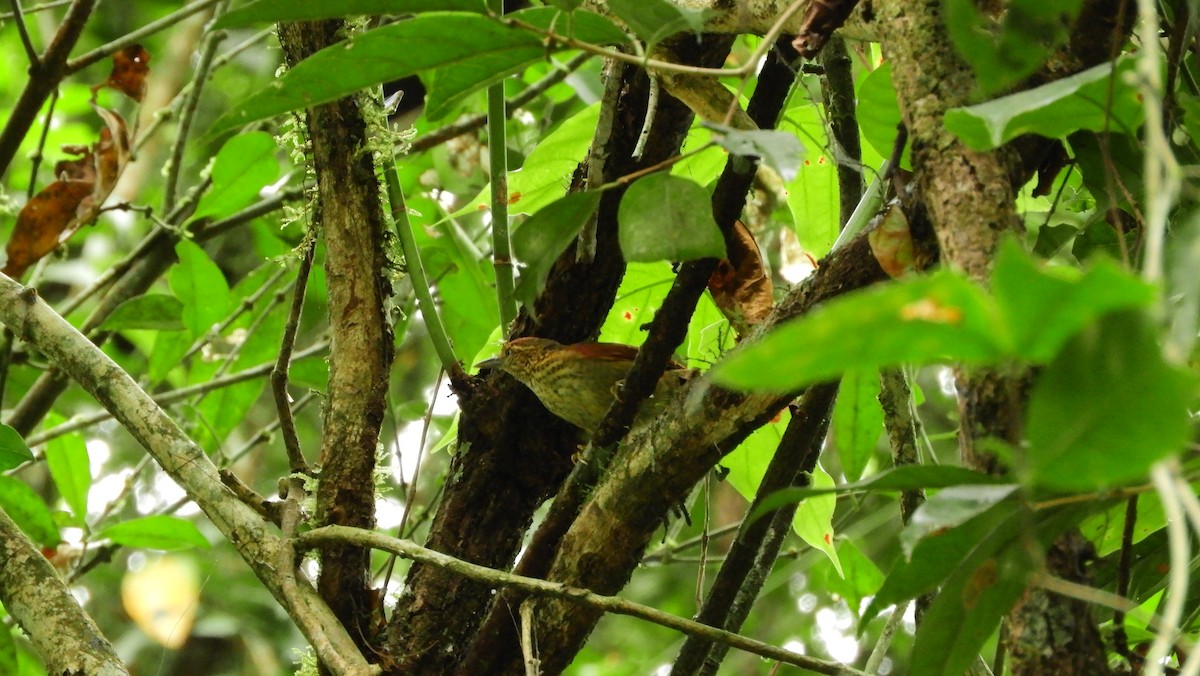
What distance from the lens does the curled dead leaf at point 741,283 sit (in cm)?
142

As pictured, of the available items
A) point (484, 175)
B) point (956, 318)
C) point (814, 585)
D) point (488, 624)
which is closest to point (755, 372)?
→ point (956, 318)

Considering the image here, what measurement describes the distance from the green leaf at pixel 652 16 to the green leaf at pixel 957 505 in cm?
42

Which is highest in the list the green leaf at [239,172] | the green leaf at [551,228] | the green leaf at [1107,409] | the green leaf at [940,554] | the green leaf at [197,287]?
the green leaf at [239,172]

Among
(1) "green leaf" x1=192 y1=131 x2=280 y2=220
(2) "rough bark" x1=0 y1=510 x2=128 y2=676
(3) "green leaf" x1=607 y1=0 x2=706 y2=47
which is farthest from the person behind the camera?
(1) "green leaf" x1=192 y1=131 x2=280 y2=220

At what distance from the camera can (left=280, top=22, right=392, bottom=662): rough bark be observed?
1386 millimetres

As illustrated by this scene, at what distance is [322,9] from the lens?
0.89m

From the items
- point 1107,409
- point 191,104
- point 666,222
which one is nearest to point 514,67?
point 666,222

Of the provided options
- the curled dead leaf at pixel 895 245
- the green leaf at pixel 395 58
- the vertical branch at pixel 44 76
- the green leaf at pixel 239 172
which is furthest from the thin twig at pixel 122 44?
the curled dead leaf at pixel 895 245

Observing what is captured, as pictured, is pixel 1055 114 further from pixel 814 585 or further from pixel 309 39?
pixel 814 585

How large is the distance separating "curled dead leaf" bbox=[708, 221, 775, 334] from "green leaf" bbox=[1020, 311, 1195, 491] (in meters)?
0.90

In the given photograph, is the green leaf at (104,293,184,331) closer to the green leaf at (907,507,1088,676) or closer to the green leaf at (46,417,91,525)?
the green leaf at (46,417,91,525)

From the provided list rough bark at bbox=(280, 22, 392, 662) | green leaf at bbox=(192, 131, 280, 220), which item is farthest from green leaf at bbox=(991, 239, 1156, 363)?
green leaf at bbox=(192, 131, 280, 220)

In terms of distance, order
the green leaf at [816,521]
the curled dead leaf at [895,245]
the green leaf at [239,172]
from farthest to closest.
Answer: the green leaf at [239,172], the green leaf at [816,521], the curled dead leaf at [895,245]

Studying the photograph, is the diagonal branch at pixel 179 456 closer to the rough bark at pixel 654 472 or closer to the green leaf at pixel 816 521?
the rough bark at pixel 654 472
